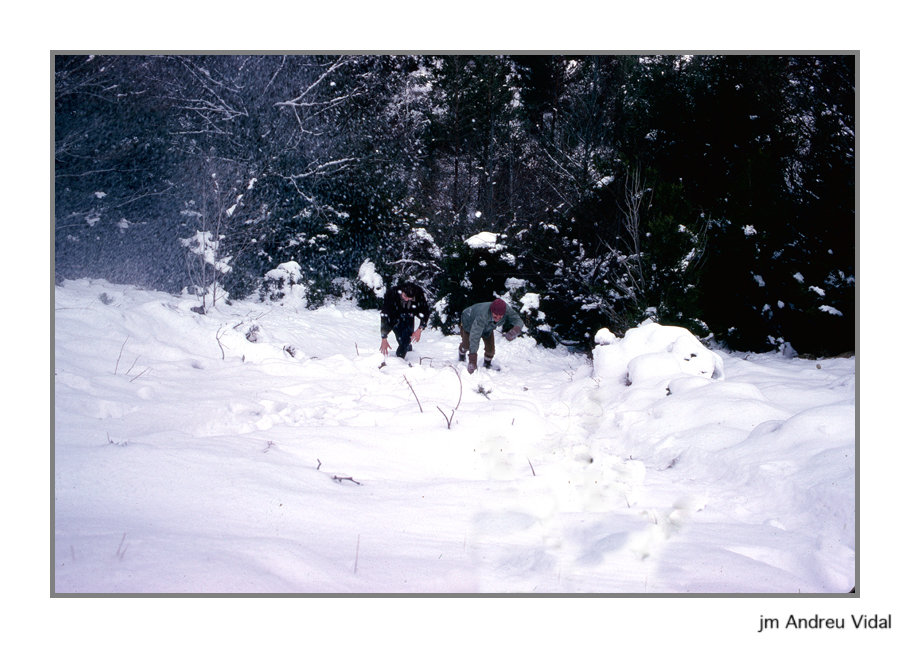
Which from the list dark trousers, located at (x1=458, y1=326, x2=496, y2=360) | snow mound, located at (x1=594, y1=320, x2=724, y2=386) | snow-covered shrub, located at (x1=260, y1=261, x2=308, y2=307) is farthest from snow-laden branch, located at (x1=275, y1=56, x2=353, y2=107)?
snow mound, located at (x1=594, y1=320, x2=724, y2=386)

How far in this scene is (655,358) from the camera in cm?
475

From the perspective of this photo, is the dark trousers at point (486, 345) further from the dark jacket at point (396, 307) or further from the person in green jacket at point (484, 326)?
the dark jacket at point (396, 307)

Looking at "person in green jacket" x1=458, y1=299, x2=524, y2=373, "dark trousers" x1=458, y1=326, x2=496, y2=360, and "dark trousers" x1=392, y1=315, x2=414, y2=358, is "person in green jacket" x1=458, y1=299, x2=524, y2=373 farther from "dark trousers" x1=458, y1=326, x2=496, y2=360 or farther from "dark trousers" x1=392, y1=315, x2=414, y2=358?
"dark trousers" x1=392, y1=315, x2=414, y2=358

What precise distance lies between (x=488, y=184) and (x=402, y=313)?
276 cm

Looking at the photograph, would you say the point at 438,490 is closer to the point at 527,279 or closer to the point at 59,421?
the point at 59,421

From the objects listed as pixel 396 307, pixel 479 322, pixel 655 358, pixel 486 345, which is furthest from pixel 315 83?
pixel 655 358

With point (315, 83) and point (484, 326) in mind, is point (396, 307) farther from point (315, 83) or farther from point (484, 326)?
point (315, 83)

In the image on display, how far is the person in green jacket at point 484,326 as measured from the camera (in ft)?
19.5

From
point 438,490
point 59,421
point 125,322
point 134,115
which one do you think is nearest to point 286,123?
point 134,115

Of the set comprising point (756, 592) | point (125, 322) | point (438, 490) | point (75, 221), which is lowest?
point (756, 592)

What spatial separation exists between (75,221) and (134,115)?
0.93 meters

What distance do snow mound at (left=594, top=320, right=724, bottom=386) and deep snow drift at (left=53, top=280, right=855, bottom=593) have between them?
0.47ft

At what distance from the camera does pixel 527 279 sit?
8.56 meters

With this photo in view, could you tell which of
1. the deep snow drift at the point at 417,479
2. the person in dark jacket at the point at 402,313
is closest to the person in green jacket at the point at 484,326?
the person in dark jacket at the point at 402,313
